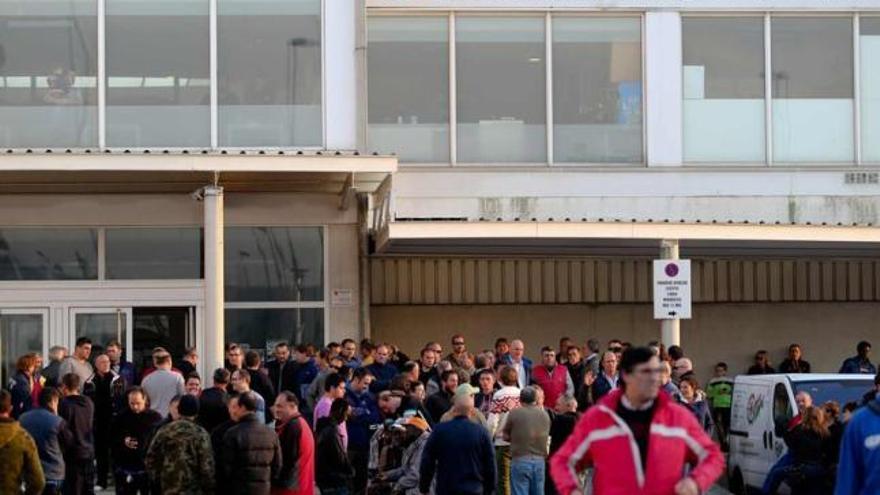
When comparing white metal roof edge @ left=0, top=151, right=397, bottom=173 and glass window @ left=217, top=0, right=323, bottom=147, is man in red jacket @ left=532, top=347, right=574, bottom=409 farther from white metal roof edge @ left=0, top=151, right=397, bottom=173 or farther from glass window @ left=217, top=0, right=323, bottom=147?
glass window @ left=217, top=0, right=323, bottom=147

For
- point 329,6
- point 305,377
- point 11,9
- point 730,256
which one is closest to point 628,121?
point 730,256

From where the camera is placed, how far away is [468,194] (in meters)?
23.9

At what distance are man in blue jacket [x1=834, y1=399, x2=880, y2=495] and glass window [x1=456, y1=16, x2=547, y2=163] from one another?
15.4 metres

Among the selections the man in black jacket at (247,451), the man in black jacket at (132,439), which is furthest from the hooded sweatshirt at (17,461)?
the man in black jacket at (132,439)

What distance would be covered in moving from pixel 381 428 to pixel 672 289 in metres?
6.38

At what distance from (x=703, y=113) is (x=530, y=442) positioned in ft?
33.6

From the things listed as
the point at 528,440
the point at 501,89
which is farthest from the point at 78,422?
the point at 501,89

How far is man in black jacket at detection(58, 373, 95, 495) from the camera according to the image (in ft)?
54.1

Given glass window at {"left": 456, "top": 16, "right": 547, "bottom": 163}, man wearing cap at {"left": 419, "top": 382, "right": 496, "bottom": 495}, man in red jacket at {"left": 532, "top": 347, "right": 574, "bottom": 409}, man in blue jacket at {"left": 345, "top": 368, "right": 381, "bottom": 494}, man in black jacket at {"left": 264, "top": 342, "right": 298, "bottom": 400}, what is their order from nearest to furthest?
1. man wearing cap at {"left": 419, "top": 382, "right": 496, "bottom": 495}
2. man in blue jacket at {"left": 345, "top": 368, "right": 381, "bottom": 494}
3. man in red jacket at {"left": 532, "top": 347, "right": 574, "bottom": 409}
4. man in black jacket at {"left": 264, "top": 342, "right": 298, "bottom": 400}
5. glass window at {"left": 456, "top": 16, "right": 547, "bottom": 163}

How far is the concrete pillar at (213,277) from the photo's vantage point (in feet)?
68.4

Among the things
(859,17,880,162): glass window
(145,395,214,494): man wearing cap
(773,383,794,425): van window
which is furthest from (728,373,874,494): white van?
(859,17,880,162): glass window

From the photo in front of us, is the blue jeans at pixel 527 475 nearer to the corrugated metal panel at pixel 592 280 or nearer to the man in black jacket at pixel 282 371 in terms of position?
the man in black jacket at pixel 282 371

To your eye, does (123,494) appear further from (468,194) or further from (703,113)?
(703,113)

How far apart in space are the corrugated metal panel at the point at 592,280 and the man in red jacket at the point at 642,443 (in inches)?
636
